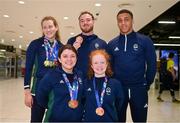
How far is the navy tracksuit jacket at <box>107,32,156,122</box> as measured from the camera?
9.84 ft

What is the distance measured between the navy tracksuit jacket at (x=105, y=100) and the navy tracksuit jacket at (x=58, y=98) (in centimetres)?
6

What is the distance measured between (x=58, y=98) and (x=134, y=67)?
37.2 inches

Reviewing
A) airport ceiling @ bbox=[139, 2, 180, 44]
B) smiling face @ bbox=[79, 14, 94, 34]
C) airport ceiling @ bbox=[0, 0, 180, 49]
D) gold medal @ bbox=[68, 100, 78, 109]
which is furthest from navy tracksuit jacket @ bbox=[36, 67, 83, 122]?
airport ceiling @ bbox=[139, 2, 180, 44]

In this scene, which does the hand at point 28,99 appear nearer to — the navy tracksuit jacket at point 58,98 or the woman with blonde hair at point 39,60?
the woman with blonde hair at point 39,60

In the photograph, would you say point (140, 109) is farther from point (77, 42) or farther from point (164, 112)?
point (164, 112)

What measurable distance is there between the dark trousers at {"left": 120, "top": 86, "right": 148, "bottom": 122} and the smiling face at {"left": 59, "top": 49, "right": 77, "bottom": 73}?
Answer: 72 cm

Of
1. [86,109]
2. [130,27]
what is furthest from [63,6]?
[86,109]

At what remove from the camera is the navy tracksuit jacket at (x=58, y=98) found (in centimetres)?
245

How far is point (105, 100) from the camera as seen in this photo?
248cm

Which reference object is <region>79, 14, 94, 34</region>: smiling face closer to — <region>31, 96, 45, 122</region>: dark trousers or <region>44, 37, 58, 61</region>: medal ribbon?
<region>44, 37, 58, 61</region>: medal ribbon

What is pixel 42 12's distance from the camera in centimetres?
1084

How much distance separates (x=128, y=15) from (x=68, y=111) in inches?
50.2

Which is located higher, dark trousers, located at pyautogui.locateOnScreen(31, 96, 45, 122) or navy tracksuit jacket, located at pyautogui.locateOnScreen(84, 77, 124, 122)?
navy tracksuit jacket, located at pyautogui.locateOnScreen(84, 77, 124, 122)

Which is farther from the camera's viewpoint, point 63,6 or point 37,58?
point 63,6
